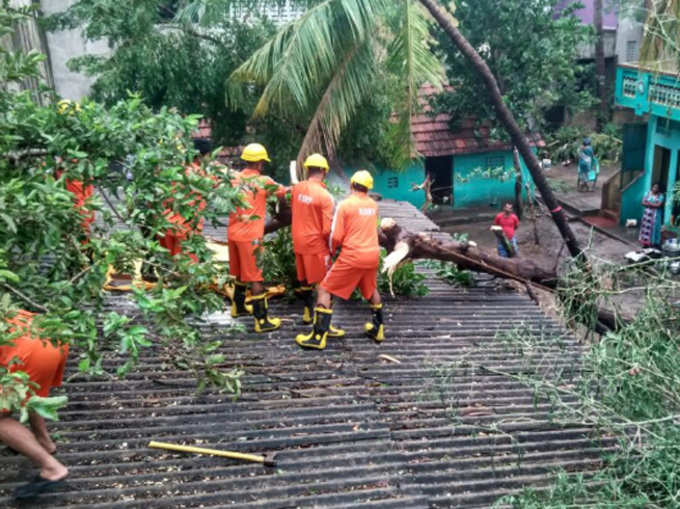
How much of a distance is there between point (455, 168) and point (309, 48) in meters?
9.13

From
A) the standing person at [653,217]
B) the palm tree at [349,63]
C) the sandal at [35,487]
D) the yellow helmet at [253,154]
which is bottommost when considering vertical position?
the standing person at [653,217]

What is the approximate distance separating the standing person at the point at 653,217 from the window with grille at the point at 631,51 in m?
11.8

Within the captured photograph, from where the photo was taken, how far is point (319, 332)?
19.0ft

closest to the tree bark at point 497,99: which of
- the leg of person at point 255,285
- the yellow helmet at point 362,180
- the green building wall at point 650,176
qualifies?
the yellow helmet at point 362,180

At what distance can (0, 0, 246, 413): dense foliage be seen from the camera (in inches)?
133

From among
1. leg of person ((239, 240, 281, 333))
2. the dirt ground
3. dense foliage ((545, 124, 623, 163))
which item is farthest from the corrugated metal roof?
dense foliage ((545, 124, 623, 163))

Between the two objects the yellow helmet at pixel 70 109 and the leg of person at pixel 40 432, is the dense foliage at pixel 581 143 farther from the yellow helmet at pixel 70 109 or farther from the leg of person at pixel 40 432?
the leg of person at pixel 40 432

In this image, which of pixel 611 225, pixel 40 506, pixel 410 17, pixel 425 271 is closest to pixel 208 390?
pixel 40 506

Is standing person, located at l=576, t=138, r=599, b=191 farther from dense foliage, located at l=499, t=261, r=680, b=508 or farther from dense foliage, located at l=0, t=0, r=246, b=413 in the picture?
dense foliage, located at l=0, t=0, r=246, b=413

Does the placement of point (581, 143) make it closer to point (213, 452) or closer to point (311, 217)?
point (311, 217)

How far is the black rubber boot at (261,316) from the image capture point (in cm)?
599

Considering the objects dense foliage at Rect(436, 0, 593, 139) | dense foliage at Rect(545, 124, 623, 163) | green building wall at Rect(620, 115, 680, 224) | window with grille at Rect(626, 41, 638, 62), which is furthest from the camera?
window with grille at Rect(626, 41, 638, 62)

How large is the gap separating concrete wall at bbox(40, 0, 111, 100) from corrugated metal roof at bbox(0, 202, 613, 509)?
890 centimetres

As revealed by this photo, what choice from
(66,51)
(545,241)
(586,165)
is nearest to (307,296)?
(66,51)
